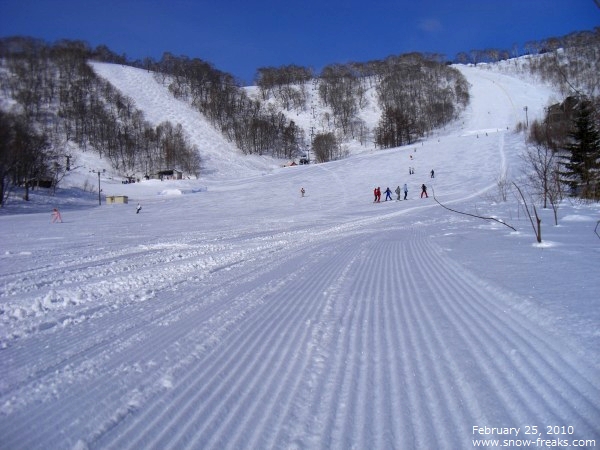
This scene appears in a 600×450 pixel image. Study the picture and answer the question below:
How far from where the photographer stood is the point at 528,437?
237 cm

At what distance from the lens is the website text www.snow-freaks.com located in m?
2.29

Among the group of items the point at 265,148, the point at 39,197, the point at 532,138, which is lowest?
the point at 39,197

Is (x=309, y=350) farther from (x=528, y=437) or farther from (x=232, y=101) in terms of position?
(x=232, y=101)

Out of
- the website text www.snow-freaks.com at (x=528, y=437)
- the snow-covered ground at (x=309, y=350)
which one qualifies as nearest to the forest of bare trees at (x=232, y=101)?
the snow-covered ground at (x=309, y=350)

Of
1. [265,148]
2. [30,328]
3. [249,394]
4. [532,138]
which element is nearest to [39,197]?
[30,328]

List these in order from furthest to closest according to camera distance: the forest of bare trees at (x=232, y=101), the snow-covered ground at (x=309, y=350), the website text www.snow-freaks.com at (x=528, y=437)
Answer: the forest of bare trees at (x=232, y=101)
the snow-covered ground at (x=309, y=350)
the website text www.snow-freaks.com at (x=528, y=437)

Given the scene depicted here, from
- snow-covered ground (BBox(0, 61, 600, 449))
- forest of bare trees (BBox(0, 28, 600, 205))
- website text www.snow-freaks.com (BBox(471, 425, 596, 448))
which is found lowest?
website text www.snow-freaks.com (BBox(471, 425, 596, 448))

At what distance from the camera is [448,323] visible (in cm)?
421

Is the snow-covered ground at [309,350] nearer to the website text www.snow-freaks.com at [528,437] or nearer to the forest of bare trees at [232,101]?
the website text www.snow-freaks.com at [528,437]

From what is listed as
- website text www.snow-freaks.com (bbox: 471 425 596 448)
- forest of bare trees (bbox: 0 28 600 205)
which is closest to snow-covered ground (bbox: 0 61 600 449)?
website text www.snow-freaks.com (bbox: 471 425 596 448)

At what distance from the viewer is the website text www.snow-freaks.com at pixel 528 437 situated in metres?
2.29

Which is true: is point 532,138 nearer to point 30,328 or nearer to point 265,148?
point 30,328

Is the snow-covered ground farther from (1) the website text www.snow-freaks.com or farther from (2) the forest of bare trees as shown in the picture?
(2) the forest of bare trees

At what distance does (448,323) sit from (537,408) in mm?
1627
